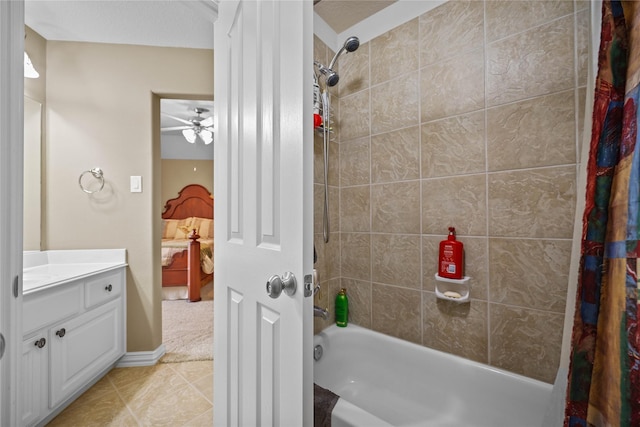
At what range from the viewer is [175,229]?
488 centimetres

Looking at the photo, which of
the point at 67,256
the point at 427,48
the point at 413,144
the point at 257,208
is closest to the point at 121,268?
the point at 67,256

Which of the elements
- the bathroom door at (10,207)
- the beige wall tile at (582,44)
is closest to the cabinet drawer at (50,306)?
the bathroom door at (10,207)

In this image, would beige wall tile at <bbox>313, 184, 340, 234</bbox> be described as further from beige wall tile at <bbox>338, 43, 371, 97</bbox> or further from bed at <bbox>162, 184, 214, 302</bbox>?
bed at <bbox>162, 184, 214, 302</bbox>

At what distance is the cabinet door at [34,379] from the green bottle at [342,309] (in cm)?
159

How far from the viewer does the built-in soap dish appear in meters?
1.26

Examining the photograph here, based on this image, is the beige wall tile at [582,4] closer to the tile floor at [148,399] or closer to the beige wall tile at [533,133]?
the beige wall tile at [533,133]

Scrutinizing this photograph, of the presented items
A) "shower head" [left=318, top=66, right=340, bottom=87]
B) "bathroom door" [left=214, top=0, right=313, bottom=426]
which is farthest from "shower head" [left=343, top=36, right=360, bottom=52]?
"bathroom door" [left=214, top=0, right=313, bottom=426]

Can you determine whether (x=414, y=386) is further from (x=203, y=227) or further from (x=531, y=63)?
(x=203, y=227)

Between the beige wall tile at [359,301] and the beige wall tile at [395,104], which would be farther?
the beige wall tile at [359,301]

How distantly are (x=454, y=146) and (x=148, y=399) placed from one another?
231 centimetres

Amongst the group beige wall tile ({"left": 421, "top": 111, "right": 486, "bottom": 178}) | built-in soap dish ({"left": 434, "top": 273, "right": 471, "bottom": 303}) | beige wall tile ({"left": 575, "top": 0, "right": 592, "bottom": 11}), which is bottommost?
built-in soap dish ({"left": 434, "top": 273, "right": 471, "bottom": 303})

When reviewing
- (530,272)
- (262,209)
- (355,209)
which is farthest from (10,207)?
(530,272)

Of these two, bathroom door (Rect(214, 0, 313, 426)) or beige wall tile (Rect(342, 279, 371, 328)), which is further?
beige wall tile (Rect(342, 279, 371, 328))

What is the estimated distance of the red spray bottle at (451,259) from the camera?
1265mm
